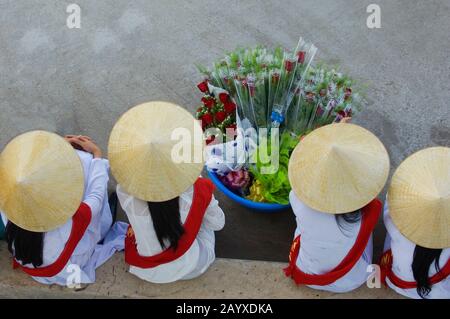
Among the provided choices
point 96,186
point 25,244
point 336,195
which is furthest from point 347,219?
point 25,244

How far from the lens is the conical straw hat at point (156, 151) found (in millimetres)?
2727

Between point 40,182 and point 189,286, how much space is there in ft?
3.54

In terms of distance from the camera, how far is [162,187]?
277 cm

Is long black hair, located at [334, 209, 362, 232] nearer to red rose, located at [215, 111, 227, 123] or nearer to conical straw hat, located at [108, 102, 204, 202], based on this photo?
conical straw hat, located at [108, 102, 204, 202]

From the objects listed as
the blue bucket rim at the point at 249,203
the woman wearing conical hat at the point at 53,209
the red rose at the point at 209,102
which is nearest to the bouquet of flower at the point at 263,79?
the red rose at the point at 209,102

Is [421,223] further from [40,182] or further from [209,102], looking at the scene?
[40,182]

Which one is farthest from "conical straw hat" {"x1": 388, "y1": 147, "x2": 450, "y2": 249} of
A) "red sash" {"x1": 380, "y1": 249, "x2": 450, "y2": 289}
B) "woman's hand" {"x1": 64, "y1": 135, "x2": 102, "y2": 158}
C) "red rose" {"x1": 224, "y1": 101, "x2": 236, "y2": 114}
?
"woman's hand" {"x1": 64, "y1": 135, "x2": 102, "y2": 158}

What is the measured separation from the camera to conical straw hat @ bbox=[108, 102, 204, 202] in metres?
2.73

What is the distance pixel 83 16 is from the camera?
4.91m

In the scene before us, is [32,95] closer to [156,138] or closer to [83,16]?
[83,16]

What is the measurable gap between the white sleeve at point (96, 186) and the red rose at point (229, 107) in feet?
2.73

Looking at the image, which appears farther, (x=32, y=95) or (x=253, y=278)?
(x=32, y=95)
